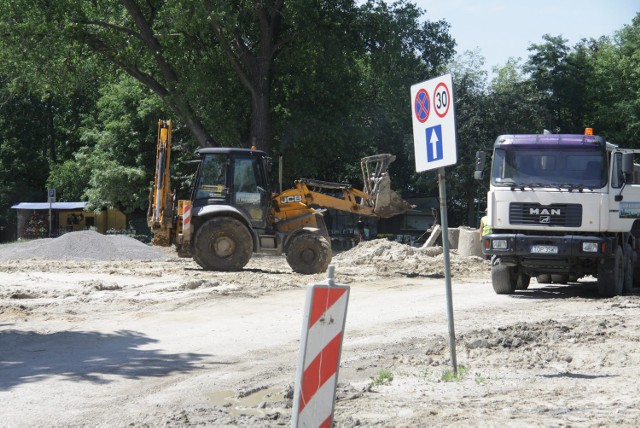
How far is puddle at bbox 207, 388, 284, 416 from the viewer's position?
291 inches

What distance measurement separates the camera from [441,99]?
8.63 m

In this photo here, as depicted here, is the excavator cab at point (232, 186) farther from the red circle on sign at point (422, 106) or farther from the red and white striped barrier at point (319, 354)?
the red and white striped barrier at point (319, 354)

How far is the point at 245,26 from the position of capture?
33656 millimetres

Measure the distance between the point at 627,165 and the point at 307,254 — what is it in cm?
841

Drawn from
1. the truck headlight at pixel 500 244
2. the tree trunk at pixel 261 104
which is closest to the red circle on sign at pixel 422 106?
the truck headlight at pixel 500 244

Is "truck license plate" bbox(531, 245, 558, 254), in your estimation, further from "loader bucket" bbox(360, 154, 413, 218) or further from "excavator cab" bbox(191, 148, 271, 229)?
"excavator cab" bbox(191, 148, 271, 229)

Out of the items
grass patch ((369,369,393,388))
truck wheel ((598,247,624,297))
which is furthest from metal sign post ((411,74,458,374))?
truck wheel ((598,247,624,297))

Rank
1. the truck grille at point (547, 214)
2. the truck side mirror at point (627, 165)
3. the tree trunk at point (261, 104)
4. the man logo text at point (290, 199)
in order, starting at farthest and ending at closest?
1. the tree trunk at point (261, 104)
2. the man logo text at point (290, 199)
3. the truck grille at point (547, 214)
4. the truck side mirror at point (627, 165)

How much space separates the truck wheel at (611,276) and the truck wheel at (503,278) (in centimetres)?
172

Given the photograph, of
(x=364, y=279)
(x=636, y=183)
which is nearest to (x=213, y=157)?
(x=364, y=279)

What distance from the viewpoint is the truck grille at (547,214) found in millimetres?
16797

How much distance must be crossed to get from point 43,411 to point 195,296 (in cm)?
938

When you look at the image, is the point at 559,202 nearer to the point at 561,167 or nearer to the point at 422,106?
the point at 561,167

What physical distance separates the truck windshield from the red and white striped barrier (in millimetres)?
11933
